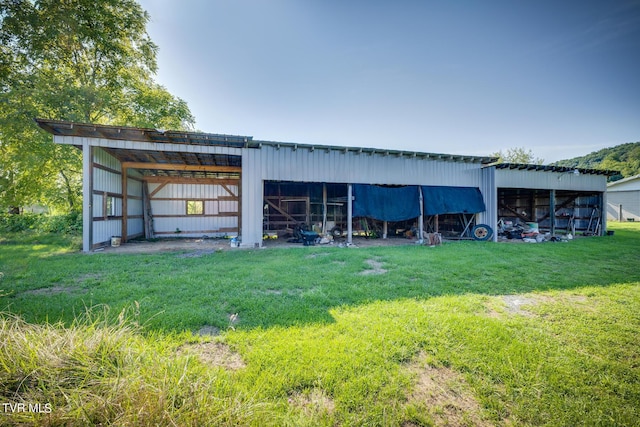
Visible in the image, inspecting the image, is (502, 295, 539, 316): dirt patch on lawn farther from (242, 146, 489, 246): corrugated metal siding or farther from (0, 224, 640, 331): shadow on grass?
(242, 146, 489, 246): corrugated metal siding

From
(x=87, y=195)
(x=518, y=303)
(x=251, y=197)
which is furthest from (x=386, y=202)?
(x=87, y=195)

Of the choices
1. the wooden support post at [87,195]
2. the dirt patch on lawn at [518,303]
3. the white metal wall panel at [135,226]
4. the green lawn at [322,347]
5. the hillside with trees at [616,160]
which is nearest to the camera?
the green lawn at [322,347]

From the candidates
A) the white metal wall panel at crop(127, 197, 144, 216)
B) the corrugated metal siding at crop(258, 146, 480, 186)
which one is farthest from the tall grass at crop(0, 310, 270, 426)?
the white metal wall panel at crop(127, 197, 144, 216)

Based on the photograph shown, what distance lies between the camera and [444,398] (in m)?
1.88

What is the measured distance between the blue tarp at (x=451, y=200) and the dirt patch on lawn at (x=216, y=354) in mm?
10080

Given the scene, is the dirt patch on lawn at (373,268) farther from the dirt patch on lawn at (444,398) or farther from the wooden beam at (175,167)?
the wooden beam at (175,167)

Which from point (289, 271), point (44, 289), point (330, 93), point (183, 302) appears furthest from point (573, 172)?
point (44, 289)

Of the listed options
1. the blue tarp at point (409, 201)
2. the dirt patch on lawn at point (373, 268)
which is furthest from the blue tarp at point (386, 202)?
the dirt patch on lawn at point (373, 268)

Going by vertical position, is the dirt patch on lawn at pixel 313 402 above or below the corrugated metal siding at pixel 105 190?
below

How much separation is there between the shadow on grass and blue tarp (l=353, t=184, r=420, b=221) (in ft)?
9.46

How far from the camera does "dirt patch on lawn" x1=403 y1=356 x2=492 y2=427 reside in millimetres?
1698

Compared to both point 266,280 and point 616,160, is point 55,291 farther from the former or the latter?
point 616,160

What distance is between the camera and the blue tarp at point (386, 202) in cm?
991

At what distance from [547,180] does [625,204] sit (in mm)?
19820
